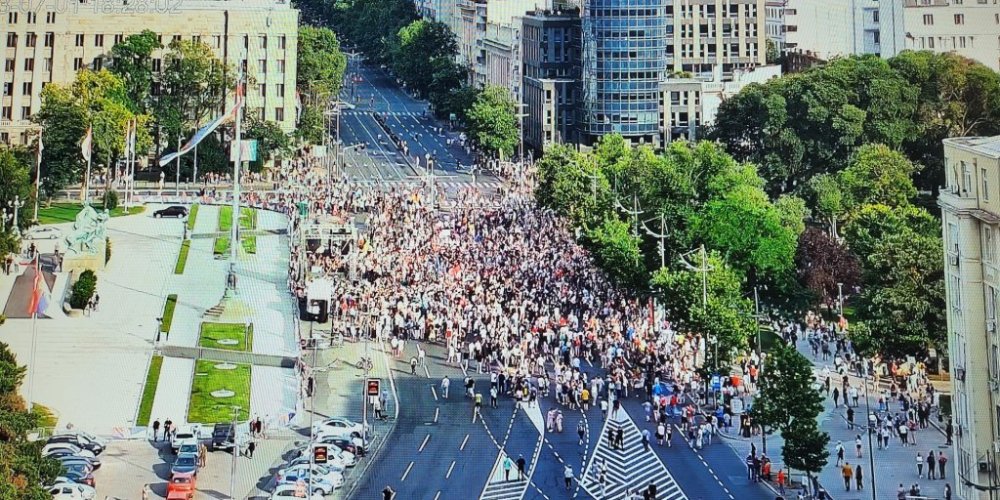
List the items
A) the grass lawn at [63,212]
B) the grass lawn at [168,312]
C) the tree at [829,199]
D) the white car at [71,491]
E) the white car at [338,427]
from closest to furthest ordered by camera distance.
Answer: the white car at [71,491], the white car at [338,427], the grass lawn at [168,312], the tree at [829,199], the grass lawn at [63,212]

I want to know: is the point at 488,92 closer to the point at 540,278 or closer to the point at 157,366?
the point at 540,278

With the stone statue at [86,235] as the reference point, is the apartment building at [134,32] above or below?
above

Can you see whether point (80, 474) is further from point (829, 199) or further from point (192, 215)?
point (829, 199)

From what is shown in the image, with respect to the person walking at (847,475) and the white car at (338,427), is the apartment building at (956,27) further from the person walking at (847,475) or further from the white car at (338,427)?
the white car at (338,427)

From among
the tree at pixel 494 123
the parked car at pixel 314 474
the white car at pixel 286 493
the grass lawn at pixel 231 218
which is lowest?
the white car at pixel 286 493

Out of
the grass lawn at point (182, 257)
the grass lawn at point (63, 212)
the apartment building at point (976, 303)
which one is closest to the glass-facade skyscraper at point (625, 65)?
the grass lawn at point (63, 212)

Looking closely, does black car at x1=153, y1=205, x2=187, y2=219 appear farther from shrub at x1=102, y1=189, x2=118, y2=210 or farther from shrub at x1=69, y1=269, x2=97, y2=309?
shrub at x1=69, y1=269, x2=97, y2=309
